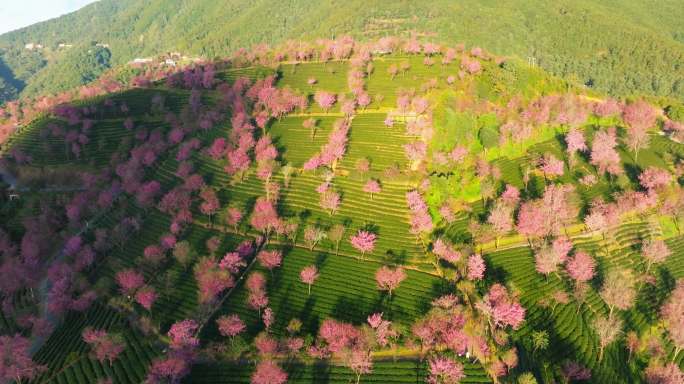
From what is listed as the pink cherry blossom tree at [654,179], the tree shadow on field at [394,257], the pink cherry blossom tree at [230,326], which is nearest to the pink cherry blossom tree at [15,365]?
the pink cherry blossom tree at [230,326]

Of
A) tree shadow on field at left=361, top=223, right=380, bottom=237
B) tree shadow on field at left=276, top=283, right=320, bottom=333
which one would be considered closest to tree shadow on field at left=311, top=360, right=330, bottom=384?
tree shadow on field at left=276, top=283, right=320, bottom=333

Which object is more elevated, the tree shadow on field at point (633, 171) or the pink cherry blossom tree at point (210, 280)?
the pink cherry blossom tree at point (210, 280)

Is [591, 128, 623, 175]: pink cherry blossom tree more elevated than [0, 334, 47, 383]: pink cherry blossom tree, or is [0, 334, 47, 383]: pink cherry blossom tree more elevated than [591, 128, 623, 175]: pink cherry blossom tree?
[0, 334, 47, 383]: pink cherry blossom tree

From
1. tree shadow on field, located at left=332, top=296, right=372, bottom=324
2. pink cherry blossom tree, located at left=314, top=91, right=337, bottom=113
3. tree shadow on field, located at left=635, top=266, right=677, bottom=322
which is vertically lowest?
tree shadow on field, located at left=635, top=266, right=677, bottom=322

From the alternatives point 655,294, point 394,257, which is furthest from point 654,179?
point 394,257

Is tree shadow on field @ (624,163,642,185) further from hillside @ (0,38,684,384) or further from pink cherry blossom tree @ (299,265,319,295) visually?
pink cherry blossom tree @ (299,265,319,295)

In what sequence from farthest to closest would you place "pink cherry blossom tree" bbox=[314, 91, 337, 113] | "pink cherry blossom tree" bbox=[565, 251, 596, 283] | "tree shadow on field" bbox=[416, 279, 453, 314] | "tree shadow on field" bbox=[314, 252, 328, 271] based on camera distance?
"pink cherry blossom tree" bbox=[314, 91, 337, 113] → "tree shadow on field" bbox=[314, 252, 328, 271] → "pink cherry blossom tree" bbox=[565, 251, 596, 283] → "tree shadow on field" bbox=[416, 279, 453, 314]

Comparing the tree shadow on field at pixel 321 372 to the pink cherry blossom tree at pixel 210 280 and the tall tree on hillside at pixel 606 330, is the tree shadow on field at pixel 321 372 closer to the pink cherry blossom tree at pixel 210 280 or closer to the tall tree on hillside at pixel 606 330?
the pink cherry blossom tree at pixel 210 280

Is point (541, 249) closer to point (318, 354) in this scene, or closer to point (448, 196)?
point (448, 196)

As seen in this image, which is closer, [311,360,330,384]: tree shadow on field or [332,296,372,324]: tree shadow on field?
[311,360,330,384]: tree shadow on field
